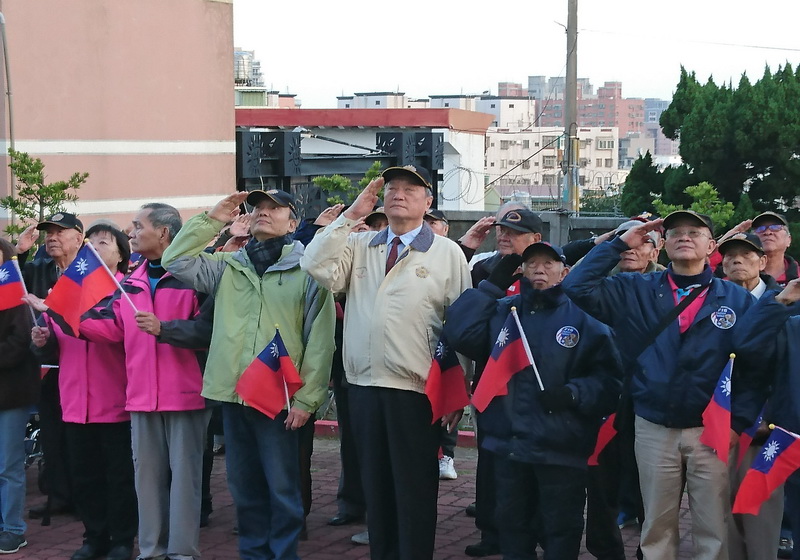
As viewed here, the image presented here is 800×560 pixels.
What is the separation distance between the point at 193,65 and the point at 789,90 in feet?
33.2

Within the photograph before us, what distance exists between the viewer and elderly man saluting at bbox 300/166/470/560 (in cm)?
586

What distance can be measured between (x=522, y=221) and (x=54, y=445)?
362cm

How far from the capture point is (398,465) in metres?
5.90

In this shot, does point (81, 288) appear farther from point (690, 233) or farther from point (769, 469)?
point (769, 469)

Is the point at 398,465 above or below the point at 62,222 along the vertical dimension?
below

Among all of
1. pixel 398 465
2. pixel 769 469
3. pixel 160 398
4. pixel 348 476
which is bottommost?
pixel 348 476

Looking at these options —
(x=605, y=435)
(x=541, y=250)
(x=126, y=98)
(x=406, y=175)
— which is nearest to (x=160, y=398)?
(x=406, y=175)

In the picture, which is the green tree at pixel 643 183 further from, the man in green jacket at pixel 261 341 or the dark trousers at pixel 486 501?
the man in green jacket at pixel 261 341

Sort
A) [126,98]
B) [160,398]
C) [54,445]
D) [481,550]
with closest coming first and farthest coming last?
[160,398] < [481,550] < [54,445] < [126,98]

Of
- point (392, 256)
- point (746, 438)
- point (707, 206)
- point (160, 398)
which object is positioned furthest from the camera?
point (707, 206)

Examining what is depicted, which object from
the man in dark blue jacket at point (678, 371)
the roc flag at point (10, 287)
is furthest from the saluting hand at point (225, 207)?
the man in dark blue jacket at point (678, 371)

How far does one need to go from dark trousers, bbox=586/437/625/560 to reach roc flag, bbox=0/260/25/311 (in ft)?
11.7

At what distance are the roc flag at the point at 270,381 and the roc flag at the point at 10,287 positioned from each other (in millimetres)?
1750

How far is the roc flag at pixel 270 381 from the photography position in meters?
6.09
